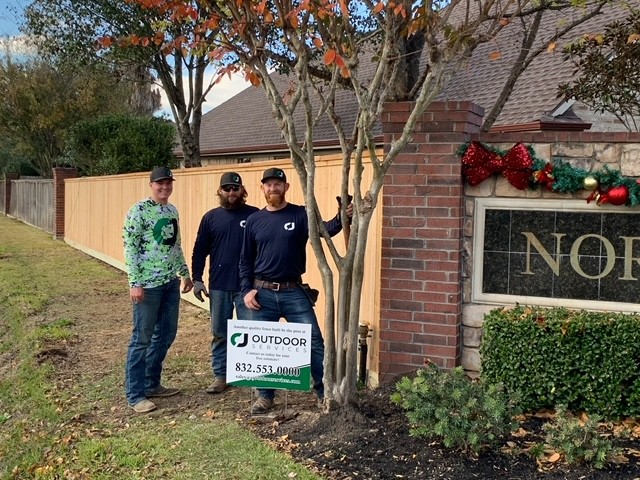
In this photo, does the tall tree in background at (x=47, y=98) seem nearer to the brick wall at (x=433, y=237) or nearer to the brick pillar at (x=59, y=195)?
the brick pillar at (x=59, y=195)

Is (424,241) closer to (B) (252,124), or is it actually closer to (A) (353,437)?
(A) (353,437)

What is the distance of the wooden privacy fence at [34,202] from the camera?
78.9 feet

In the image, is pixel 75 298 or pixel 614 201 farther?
pixel 75 298

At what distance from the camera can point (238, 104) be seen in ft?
86.0

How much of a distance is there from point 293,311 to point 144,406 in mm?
1389

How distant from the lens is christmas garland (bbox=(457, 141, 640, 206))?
16.6 ft

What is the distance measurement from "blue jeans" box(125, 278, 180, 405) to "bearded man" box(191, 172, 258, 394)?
0.28 m

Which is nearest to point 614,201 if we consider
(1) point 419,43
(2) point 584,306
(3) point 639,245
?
(3) point 639,245

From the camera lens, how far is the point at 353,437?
459 centimetres

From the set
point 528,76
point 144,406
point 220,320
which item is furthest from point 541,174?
point 528,76

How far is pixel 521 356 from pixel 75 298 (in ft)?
25.8

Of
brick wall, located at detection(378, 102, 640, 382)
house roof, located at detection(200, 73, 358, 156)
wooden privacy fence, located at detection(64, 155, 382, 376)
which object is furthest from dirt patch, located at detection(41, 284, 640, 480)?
house roof, located at detection(200, 73, 358, 156)

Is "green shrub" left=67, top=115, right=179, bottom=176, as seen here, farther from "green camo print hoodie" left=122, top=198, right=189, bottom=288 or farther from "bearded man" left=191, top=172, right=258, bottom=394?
"green camo print hoodie" left=122, top=198, right=189, bottom=288

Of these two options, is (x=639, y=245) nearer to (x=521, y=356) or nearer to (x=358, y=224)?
(x=521, y=356)
